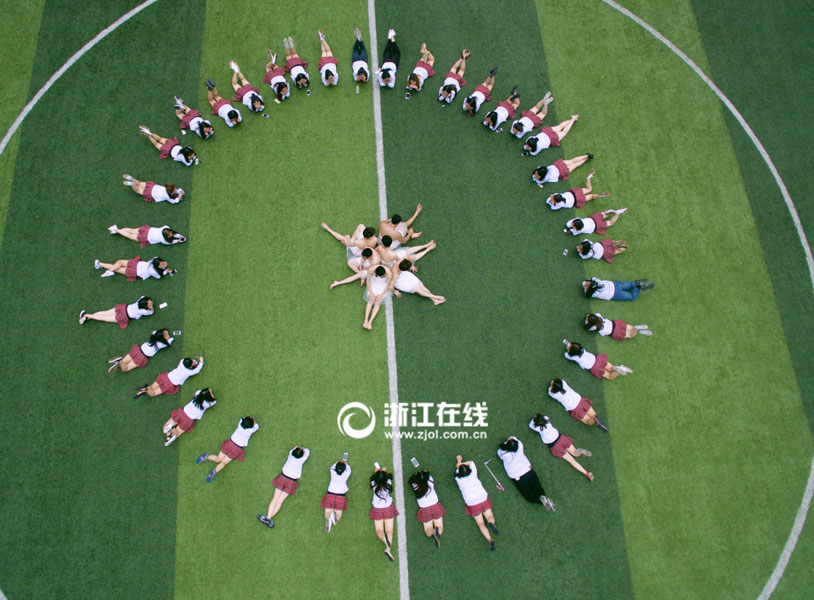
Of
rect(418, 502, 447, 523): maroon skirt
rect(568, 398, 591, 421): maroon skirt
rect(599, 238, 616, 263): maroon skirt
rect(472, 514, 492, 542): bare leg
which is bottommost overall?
rect(472, 514, 492, 542): bare leg

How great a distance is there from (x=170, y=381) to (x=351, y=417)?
3656 mm

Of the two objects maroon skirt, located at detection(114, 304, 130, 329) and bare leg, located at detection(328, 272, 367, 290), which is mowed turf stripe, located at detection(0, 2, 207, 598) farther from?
bare leg, located at detection(328, 272, 367, 290)

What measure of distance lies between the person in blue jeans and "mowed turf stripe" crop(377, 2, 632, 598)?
1.55 feet

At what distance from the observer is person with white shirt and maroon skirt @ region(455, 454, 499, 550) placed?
9180 mm

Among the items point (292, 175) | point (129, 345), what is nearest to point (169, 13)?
point (292, 175)

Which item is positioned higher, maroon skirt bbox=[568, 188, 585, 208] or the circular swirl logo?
maroon skirt bbox=[568, 188, 585, 208]

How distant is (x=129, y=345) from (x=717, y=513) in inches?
484

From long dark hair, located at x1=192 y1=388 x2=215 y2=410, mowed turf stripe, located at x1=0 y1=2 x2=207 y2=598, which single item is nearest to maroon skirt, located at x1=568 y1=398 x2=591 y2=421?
long dark hair, located at x1=192 y1=388 x2=215 y2=410

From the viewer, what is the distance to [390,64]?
11.6 metres

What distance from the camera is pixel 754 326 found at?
1075cm

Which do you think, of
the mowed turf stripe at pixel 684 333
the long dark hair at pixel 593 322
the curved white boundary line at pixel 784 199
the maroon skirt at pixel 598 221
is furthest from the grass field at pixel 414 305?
the maroon skirt at pixel 598 221

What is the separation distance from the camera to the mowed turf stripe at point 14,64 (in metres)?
11.3

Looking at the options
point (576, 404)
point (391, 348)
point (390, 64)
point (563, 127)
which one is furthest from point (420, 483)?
point (390, 64)

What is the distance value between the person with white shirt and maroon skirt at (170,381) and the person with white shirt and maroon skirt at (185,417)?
0.46 meters
